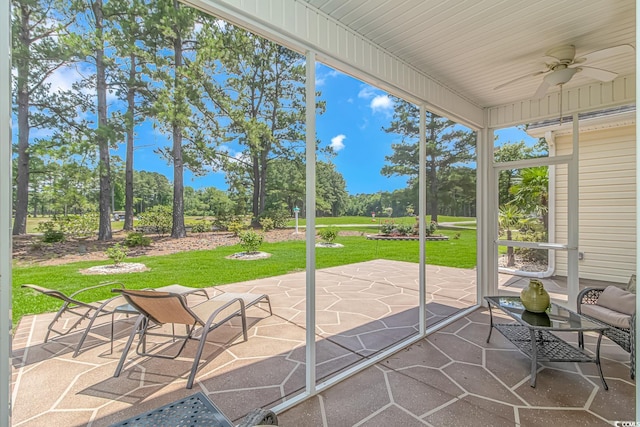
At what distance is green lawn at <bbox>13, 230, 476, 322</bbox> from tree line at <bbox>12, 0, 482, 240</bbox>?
589 millimetres

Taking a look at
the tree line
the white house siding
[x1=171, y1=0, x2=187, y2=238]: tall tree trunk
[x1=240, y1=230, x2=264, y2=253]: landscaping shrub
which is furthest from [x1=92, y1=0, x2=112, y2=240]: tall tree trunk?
the white house siding

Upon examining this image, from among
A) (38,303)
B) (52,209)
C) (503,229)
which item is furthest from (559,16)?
(38,303)

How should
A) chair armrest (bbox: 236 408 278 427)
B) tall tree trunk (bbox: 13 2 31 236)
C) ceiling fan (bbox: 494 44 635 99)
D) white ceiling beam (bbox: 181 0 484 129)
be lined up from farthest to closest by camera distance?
1. tall tree trunk (bbox: 13 2 31 236)
2. ceiling fan (bbox: 494 44 635 99)
3. white ceiling beam (bbox: 181 0 484 129)
4. chair armrest (bbox: 236 408 278 427)

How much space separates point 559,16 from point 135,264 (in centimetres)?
531

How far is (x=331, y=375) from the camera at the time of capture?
2.51 metres

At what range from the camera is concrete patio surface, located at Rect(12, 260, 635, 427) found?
2020mm

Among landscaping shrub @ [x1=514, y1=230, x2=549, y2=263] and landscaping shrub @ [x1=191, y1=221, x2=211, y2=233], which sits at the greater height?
landscaping shrub @ [x1=191, y1=221, x2=211, y2=233]

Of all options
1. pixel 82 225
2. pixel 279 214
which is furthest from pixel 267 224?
pixel 82 225

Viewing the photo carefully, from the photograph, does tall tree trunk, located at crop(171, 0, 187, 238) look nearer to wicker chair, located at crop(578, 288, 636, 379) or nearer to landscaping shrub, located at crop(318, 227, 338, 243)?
landscaping shrub, located at crop(318, 227, 338, 243)

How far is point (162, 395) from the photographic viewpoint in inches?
87.8

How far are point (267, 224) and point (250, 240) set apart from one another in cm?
44

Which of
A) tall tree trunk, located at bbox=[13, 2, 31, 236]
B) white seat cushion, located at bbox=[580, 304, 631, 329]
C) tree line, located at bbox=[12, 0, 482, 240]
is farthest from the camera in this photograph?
tree line, located at bbox=[12, 0, 482, 240]

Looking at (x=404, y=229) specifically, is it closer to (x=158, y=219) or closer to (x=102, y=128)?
(x=158, y=219)

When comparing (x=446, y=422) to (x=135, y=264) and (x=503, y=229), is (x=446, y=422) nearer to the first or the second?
(x=503, y=229)
